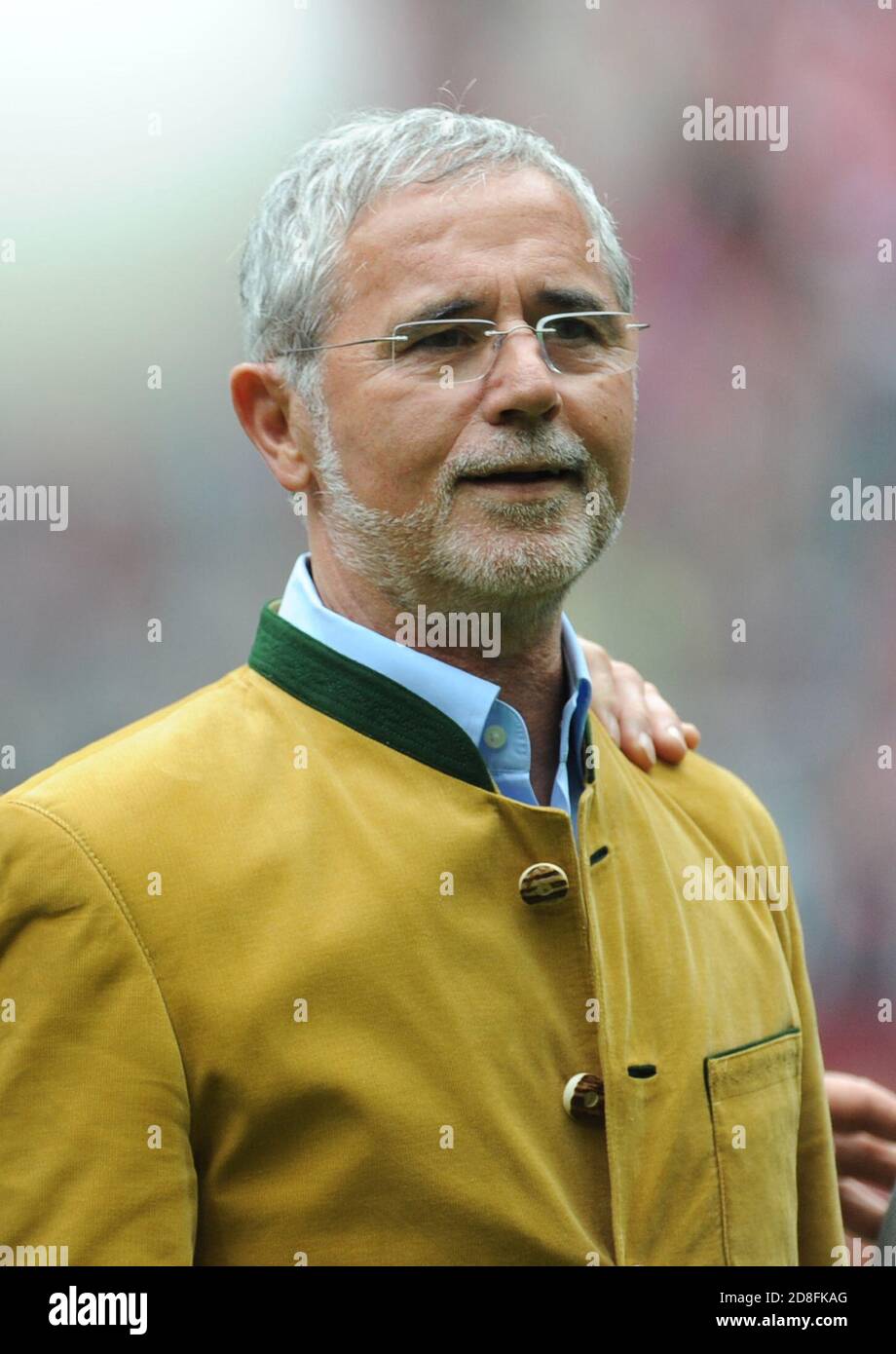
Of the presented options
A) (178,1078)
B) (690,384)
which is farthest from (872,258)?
(178,1078)

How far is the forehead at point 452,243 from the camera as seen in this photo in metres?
1.34

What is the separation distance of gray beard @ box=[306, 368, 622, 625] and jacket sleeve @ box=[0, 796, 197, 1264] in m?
0.40

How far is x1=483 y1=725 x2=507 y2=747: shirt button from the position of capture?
137 centimetres

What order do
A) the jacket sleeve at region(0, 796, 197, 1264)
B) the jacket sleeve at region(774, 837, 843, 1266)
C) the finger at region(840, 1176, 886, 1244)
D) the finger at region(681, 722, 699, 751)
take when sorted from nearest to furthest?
the jacket sleeve at region(0, 796, 197, 1264)
the jacket sleeve at region(774, 837, 843, 1266)
the finger at region(681, 722, 699, 751)
the finger at region(840, 1176, 886, 1244)

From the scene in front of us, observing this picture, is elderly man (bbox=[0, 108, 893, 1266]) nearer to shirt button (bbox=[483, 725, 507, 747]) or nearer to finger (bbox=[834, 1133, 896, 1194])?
shirt button (bbox=[483, 725, 507, 747])

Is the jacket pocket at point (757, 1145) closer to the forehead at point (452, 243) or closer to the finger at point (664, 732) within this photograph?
the finger at point (664, 732)

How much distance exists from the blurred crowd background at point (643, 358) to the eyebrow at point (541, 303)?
1.31 m

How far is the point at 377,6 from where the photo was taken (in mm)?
2814

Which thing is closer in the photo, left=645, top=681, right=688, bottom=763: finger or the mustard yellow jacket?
the mustard yellow jacket

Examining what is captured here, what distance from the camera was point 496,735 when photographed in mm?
1372

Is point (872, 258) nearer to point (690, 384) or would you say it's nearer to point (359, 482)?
point (690, 384)

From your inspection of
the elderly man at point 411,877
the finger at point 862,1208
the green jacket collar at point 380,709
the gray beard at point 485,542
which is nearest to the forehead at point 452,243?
the elderly man at point 411,877

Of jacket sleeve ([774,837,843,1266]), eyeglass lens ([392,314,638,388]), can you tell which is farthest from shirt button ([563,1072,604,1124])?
eyeglass lens ([392,314,638,388])

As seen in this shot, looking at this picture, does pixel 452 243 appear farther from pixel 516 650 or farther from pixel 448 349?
pixel 516 650
